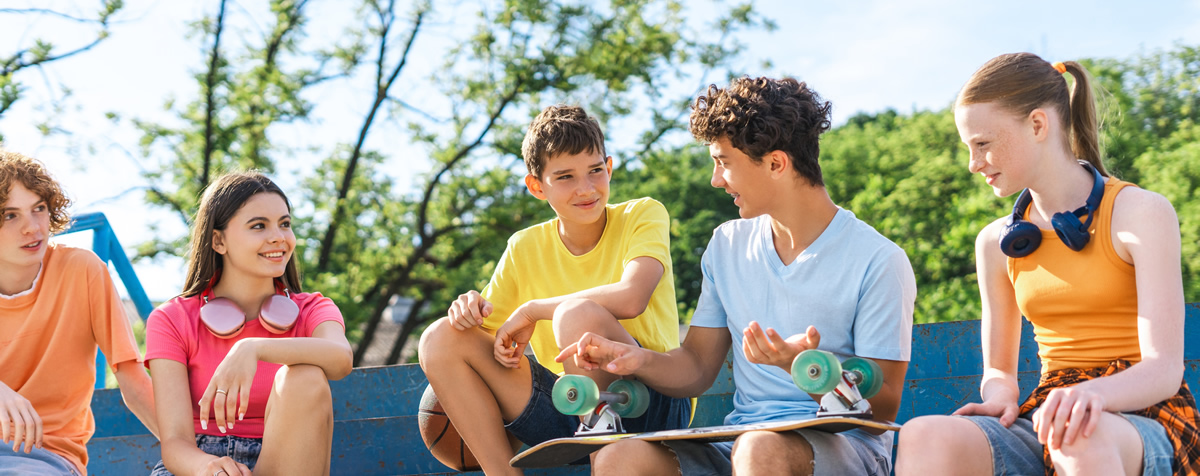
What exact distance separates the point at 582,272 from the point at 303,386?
0.90 m

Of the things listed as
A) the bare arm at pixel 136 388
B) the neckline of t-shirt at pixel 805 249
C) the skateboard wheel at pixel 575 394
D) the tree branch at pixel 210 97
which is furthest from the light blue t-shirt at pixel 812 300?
the tree branch at pixel 210 97

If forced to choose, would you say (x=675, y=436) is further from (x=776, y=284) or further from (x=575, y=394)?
(x=776, y=284)

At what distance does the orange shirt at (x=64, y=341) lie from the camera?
8.39 feet

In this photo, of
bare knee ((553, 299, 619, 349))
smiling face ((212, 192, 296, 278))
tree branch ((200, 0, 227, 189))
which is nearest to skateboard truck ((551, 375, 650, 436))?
bare knee ((553, 299, 619, 349))

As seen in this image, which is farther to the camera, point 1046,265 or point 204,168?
point 204,168

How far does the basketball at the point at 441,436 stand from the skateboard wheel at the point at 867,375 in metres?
1.12

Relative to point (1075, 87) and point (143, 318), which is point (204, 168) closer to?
point (143, 318)

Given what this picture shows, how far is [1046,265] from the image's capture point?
2.02m

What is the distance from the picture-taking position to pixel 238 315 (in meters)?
2.53

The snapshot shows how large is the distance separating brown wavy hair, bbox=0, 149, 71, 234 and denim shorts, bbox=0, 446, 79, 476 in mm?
621

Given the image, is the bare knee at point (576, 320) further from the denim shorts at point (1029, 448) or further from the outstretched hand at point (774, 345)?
the denim shorts at point (1029, 448)

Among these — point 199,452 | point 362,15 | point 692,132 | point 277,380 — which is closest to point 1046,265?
point 692,132

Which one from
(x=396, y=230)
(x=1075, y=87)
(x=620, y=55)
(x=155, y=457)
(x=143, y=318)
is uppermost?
(x=620, y=55)

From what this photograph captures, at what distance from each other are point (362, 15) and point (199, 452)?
30.4 feet
